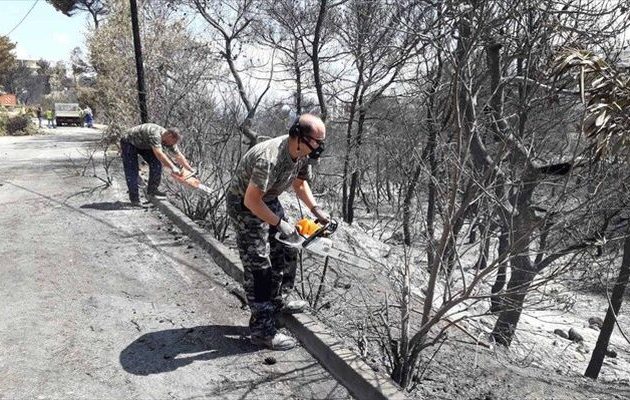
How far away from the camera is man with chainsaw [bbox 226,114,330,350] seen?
3.34 meters

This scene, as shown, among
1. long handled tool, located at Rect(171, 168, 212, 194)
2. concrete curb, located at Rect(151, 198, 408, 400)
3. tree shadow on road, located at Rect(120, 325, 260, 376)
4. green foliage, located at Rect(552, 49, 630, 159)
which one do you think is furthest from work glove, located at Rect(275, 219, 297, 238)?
long handled tool, located at Rect(171, 168, 212, 194)

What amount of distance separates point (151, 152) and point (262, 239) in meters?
Answer: 5.20

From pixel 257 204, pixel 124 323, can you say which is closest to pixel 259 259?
pixel 257 204

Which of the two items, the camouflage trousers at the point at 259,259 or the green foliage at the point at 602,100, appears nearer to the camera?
the camouflage trousers at the point at 259,259

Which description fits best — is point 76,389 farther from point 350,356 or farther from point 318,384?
point 350,356

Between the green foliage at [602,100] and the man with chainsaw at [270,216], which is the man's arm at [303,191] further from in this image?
the green foliage at [602,100]

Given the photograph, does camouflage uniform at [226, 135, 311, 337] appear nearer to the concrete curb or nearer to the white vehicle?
the concrete curb

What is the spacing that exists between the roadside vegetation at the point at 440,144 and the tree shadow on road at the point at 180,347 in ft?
2.71

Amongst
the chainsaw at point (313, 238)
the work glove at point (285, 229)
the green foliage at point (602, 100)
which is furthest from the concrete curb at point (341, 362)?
the green foliage at point (602, 100)

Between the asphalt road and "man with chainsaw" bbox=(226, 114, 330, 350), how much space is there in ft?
1.10

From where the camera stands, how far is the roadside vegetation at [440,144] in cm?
344

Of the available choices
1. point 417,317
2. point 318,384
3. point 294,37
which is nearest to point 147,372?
point 318,384

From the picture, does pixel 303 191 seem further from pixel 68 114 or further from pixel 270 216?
pixel 68 114

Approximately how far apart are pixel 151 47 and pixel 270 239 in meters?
13.9
